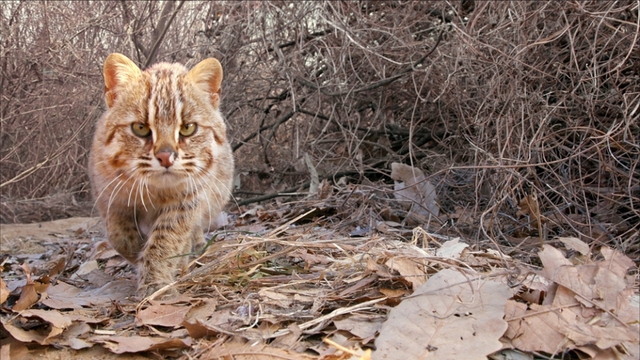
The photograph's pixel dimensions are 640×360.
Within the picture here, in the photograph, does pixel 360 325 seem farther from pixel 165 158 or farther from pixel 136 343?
pixel 165 158

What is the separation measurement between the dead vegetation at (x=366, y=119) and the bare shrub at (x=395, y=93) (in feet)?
0.08

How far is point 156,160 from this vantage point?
3373 mm

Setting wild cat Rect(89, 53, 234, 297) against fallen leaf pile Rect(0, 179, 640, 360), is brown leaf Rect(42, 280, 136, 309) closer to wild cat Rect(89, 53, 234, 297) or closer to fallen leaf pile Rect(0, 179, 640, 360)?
fallen leaf pile Rect(0, 179, 640, 360)

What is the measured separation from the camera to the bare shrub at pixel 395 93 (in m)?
4.48

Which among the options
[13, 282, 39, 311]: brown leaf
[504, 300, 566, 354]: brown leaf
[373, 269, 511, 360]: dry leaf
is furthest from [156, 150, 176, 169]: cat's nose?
[504, 300, 566, 354]: brown leaf

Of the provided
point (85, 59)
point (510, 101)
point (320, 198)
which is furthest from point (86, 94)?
point (510, 101)

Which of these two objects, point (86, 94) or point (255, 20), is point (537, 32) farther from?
point (86, 94)

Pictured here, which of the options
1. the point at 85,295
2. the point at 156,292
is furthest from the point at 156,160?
the point at 85,295

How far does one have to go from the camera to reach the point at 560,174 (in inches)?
186

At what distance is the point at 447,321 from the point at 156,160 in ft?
6.11

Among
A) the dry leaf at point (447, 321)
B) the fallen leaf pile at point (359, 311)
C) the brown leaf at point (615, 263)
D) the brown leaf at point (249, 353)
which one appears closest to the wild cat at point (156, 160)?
the fallen leaf pile at point (359, 311)

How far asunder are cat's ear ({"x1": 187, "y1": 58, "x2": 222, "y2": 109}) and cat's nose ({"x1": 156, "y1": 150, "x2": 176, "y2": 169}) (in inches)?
31.5

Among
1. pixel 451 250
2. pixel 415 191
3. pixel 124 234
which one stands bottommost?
pixel 415 191

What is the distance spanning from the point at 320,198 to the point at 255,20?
2494 mm
